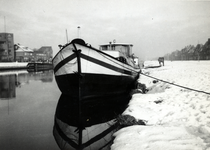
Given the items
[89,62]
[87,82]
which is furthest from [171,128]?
[89,62]

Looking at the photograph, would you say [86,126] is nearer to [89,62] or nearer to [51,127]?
[51,127]

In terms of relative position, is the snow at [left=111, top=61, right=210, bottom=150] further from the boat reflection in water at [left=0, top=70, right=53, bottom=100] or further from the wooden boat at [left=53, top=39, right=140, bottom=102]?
the boat reflection in water at [left=0, top=70, right=53, bottom=100]

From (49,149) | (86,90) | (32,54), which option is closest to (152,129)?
(49,149)

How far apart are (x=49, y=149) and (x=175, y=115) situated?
2932 millimetres

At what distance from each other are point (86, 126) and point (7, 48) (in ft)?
172

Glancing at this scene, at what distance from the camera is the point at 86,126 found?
4.05 m

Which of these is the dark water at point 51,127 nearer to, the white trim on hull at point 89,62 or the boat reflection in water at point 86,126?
the boat reflection in water at point 86,126

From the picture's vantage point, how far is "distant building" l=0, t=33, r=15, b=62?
44053 millimetres

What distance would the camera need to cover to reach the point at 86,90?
6.12 meters

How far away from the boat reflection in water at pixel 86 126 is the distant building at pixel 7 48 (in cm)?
4668

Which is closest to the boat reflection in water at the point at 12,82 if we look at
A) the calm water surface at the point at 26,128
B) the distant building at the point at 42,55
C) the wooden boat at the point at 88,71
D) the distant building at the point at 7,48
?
the calm water surface at the point at 26,128

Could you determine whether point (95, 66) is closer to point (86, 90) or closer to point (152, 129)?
point (86, 90)

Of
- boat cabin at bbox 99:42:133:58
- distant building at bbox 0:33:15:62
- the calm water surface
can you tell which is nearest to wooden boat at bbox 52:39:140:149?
the calm water surface

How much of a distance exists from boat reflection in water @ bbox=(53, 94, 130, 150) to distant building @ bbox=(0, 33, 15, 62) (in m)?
46.7
